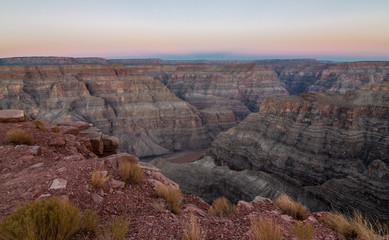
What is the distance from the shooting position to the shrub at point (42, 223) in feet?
11.1

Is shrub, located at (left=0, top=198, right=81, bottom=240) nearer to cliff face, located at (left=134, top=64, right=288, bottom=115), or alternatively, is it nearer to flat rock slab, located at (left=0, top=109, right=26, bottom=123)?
flat rock slab, located at (left=0, top=109, right=26, bottom=123)

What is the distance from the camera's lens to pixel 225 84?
81.5m

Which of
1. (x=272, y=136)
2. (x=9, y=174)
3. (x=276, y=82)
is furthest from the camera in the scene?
(x=276, y=82)

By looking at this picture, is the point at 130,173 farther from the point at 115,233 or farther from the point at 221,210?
the point at 115,233

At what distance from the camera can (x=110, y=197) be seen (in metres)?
5.49

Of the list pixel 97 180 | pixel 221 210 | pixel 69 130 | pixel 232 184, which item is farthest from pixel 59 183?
pixel 232 184

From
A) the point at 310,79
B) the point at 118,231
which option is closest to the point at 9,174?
the point at 118,231

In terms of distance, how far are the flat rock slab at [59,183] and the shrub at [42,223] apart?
4.26 ft

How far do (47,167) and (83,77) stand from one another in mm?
52573

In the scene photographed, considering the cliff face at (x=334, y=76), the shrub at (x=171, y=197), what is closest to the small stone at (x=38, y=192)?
the shrub at (x=171, y=197)

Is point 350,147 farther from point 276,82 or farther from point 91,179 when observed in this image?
point 276,82

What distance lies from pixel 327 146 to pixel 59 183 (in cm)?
2344

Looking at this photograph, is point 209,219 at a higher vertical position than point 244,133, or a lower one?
higher

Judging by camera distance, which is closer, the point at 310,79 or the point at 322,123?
the point at 322,123
